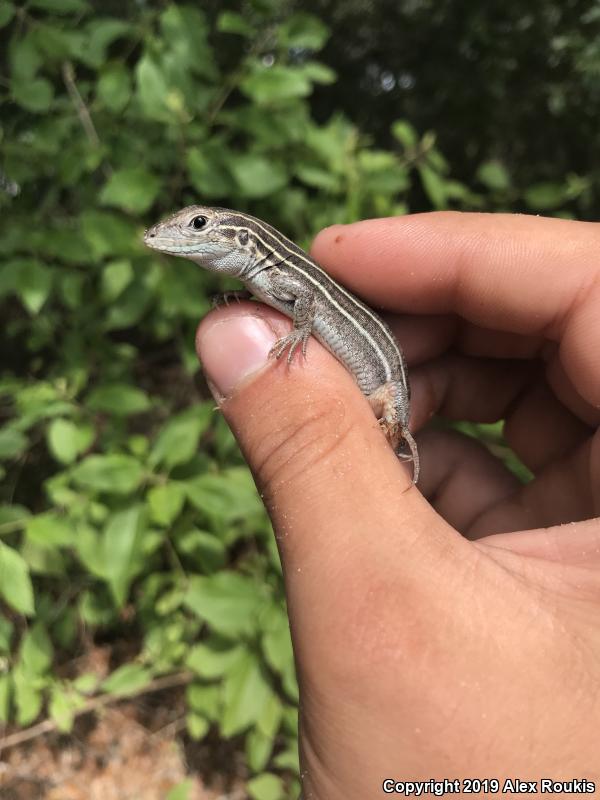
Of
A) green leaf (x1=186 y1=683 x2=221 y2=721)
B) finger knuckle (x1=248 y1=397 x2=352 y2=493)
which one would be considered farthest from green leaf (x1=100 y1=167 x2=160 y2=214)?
green leaf (x1=186 y1=683 x2=221 y2=721)

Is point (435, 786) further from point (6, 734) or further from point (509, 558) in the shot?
point (6, 734)

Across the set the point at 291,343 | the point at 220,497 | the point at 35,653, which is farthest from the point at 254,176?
the point at 35,653

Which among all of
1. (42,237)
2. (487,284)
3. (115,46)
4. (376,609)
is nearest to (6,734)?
(42,237)

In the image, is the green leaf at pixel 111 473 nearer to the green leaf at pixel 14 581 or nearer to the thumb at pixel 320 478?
the green leaf at pixel 14 581

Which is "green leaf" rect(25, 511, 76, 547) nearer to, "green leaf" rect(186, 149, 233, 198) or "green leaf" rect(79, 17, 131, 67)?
"green leaf" rect(186, 149, 233, 198)

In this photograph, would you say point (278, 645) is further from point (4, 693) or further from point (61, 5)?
point (61, 5)
